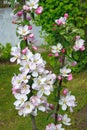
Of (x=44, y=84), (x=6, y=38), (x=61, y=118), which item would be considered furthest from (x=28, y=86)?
(x=6, y=38)

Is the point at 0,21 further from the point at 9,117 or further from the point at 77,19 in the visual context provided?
the point at 9,117

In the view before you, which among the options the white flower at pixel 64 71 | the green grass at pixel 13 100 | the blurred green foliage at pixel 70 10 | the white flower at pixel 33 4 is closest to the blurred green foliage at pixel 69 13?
the blurred green foliage at pixel 70 10

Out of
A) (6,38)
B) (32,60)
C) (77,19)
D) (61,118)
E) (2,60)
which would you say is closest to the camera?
(32,60)

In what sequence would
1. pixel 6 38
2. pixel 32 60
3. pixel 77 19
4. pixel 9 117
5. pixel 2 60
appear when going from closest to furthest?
pixel 32 60
pixel 9 117
pixel 77 19
pixel 2 60
pixel 6 38

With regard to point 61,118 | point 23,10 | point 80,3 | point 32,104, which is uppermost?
point 23,10

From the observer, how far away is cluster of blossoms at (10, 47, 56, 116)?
266cm

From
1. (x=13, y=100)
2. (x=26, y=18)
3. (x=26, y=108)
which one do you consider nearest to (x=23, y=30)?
(x=26, y=18)

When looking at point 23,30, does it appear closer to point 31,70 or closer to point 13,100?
point 31,70

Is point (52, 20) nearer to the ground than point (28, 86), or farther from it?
nearer to the ground

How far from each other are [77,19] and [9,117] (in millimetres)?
2448

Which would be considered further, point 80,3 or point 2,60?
point 2,60

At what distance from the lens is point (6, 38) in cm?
1020

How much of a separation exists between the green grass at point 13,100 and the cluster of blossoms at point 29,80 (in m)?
2.22

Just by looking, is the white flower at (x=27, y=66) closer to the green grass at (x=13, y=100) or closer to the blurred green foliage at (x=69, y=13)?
the green grass at (x=13, y=100)
